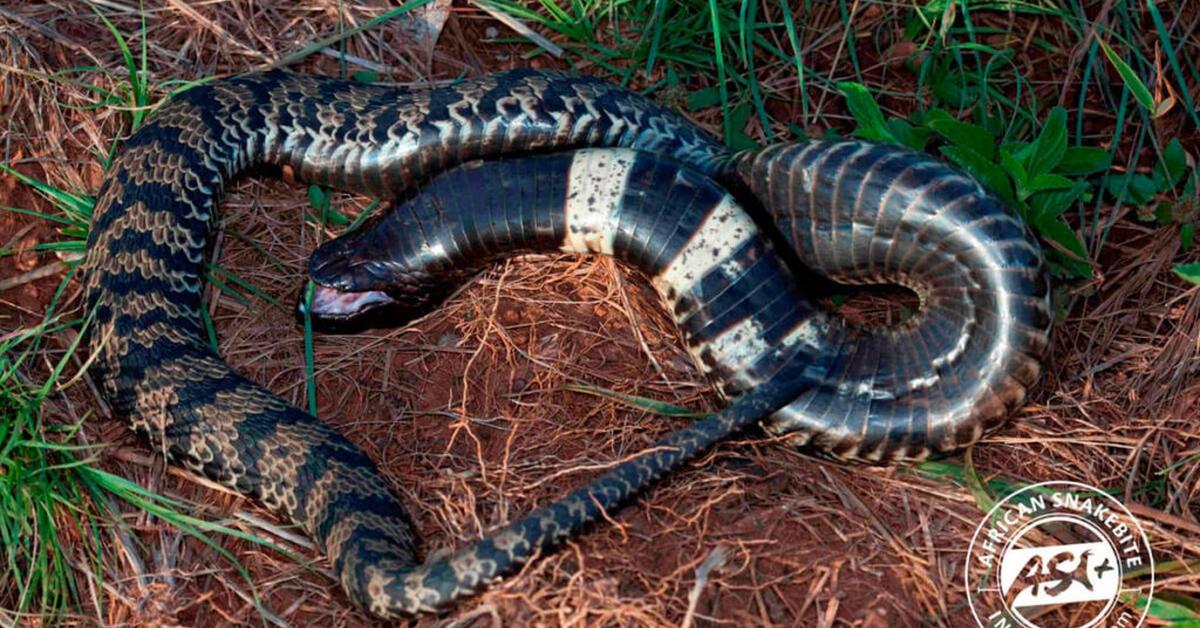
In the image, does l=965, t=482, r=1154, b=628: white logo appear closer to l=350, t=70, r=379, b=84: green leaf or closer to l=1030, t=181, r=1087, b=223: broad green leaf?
l=1030, t=181, r=1087, b=223: broad green leaf

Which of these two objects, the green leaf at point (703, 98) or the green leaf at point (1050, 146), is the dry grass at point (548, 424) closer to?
the green leaf at point (703, 98)

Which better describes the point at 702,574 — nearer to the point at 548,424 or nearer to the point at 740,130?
the point at 548,424

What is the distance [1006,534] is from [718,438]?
102 centimetres

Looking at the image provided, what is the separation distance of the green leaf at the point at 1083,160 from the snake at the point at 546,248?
1.76ft

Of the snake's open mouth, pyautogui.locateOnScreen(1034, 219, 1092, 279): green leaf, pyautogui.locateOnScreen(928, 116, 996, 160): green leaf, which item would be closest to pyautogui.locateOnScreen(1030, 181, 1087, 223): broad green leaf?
pyautogui.locateOnScreen(1034, 219, 1092, 279): green leaf

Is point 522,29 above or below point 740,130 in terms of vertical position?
above

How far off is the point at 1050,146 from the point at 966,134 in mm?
317

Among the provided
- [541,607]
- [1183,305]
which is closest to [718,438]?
[541,607]

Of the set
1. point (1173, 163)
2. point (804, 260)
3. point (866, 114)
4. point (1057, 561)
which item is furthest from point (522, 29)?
point (1057, 561)

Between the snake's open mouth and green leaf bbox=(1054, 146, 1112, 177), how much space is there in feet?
9.27

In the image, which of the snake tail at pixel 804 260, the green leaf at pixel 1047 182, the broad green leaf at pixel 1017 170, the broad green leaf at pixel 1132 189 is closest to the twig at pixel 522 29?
the snake tail at pixel 804 260

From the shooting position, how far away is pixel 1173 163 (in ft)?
15.0

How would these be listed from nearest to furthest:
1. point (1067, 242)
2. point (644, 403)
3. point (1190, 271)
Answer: point (1190, 271) < point (644, 403) < point (1067, 242)

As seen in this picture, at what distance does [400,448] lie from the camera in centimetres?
412
